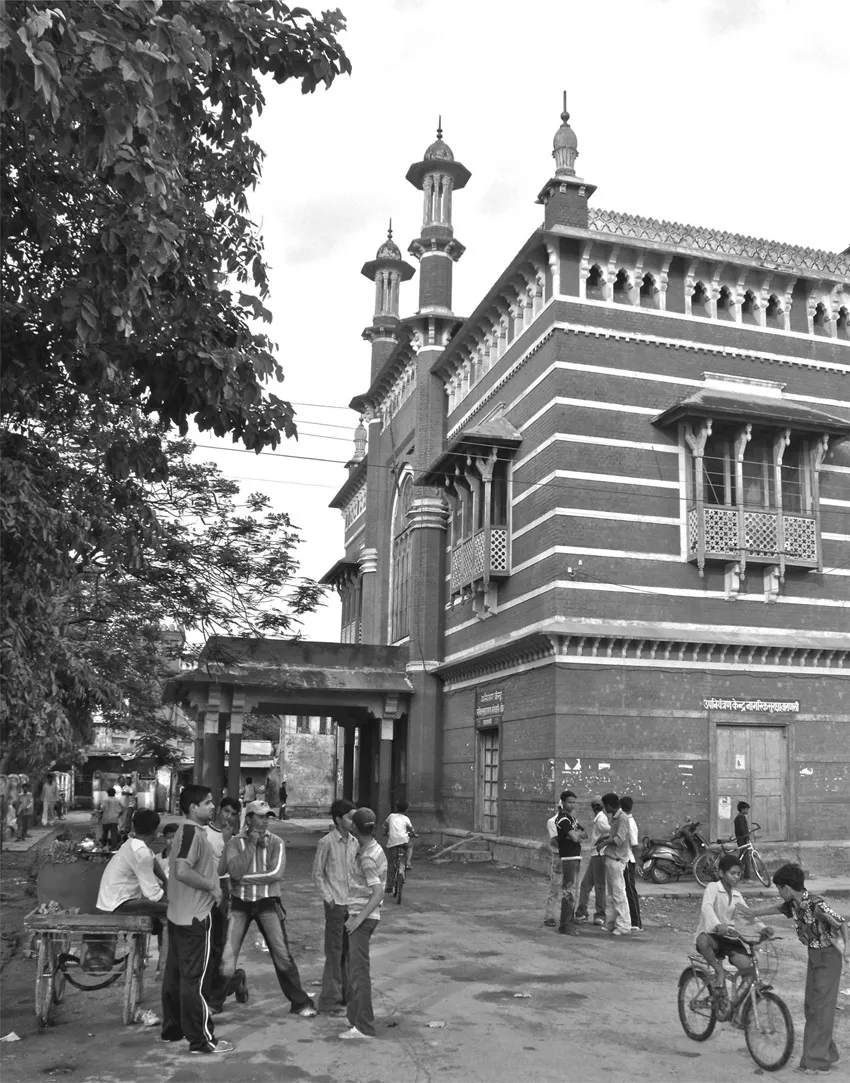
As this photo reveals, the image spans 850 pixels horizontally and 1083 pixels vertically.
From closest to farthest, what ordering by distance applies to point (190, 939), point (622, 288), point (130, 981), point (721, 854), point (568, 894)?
point (190, 939)
point (130, 981)
point (568, 894)
point (721, 854)
point (622, 288)

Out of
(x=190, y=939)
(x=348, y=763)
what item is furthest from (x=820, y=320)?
(x=348, y=763)

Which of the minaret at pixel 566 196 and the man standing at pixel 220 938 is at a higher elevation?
the minaret at pixel 566 196

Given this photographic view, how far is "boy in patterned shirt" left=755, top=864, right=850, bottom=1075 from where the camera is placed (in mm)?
7195

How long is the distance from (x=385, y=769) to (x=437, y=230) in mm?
14147

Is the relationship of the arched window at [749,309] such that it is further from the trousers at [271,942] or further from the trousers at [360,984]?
the trousers at [360,984]

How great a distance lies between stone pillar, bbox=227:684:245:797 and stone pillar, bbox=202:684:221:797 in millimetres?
432

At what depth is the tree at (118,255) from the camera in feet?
20.2

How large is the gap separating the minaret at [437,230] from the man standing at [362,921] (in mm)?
21937

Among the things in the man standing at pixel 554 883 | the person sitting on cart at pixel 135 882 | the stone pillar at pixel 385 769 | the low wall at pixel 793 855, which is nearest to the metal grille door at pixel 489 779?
the low wall at pixel 793 855

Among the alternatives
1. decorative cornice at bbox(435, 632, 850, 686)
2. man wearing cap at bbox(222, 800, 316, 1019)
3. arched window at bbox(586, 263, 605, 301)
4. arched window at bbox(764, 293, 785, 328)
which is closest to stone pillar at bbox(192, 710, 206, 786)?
decorative cornice at bbox(435, 632, 850, 686)

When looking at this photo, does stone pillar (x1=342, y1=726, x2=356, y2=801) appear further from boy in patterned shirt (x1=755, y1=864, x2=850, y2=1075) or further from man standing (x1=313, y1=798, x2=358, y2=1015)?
boy in patterned shirt (x1=755, y1=864, x2=850, y2=1075)

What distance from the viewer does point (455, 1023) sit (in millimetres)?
8367

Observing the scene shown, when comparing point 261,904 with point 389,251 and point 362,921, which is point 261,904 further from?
point 389,251

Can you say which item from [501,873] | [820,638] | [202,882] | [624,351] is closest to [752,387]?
[624,351]
